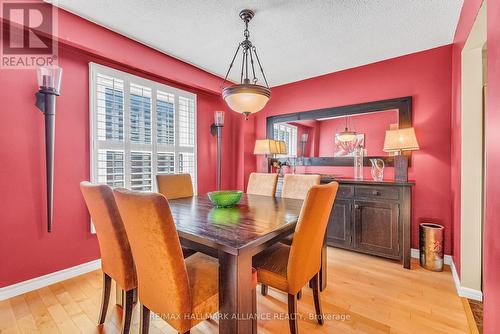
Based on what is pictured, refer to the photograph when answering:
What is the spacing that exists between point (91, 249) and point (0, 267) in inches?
26.3

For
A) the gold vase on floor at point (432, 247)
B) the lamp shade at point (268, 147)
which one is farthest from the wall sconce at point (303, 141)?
the gold vase on floor at point (432, 247)

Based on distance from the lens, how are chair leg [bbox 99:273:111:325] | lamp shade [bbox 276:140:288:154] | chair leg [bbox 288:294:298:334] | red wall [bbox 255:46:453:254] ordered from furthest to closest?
1. lamp shade [bbox 276:140:288:154]
2. red wall [bbox 255:46:453:254]
3. chair leg [bbox 99:273:111:325]
4. chair leg [bbox 288:294:298:334]

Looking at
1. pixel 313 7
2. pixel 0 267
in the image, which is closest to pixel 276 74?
pixel 313 7

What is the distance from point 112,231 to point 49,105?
1.47 meters

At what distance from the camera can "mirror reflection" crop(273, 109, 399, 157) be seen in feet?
9.98

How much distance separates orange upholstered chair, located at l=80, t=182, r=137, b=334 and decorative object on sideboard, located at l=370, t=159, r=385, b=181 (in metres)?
2.89

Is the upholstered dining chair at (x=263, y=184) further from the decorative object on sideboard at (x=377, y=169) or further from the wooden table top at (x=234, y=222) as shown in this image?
the decorative object on sideboard at (x=377, y=169)

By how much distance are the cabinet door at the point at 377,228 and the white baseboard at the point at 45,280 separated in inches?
118

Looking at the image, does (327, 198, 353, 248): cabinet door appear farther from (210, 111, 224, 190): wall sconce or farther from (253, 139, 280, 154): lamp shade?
(210, 111, 224, 190): wall sconce

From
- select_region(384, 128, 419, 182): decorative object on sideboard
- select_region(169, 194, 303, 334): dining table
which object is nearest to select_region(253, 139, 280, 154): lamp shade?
select_region(384, 128, 419, 182): decorative object on sideboard

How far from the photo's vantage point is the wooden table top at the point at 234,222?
1.15m

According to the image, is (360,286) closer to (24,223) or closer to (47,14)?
(24,223)

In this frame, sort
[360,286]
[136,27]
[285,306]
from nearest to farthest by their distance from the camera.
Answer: [285,306], [360,286], [136,27]

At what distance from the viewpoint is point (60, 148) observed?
224 centimetres
